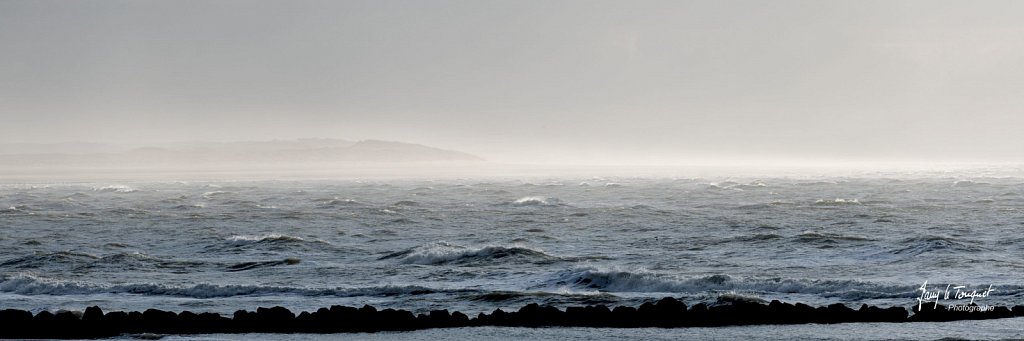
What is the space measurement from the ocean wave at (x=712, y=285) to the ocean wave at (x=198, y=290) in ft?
9.70

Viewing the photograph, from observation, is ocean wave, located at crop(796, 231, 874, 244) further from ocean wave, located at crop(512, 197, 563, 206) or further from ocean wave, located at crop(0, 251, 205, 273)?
ocean wave, located at crop(512, 197, 563, 206)

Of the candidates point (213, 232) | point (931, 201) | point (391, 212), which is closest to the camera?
point (213, 232)

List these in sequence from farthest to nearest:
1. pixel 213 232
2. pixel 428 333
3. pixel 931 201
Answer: pixel 931 201
pixel 213 232
pixel 428 333

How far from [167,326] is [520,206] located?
137 feet

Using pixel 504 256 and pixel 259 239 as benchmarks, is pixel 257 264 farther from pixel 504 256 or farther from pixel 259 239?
pixel 259 239

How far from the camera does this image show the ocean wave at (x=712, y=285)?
781 inches

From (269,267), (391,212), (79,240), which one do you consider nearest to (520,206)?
(391,212)

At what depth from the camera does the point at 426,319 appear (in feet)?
51.9

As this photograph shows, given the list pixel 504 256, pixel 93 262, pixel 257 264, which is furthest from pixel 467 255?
pixel 93 262

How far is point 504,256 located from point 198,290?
879 cm

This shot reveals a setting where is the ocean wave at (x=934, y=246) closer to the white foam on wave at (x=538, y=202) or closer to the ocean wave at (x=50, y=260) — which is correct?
the ocean wave at (x=50, y=260)

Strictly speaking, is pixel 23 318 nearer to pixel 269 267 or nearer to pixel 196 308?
pixel 196 308

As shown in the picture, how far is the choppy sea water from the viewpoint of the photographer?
20.3 meters

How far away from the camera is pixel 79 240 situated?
35188mm
